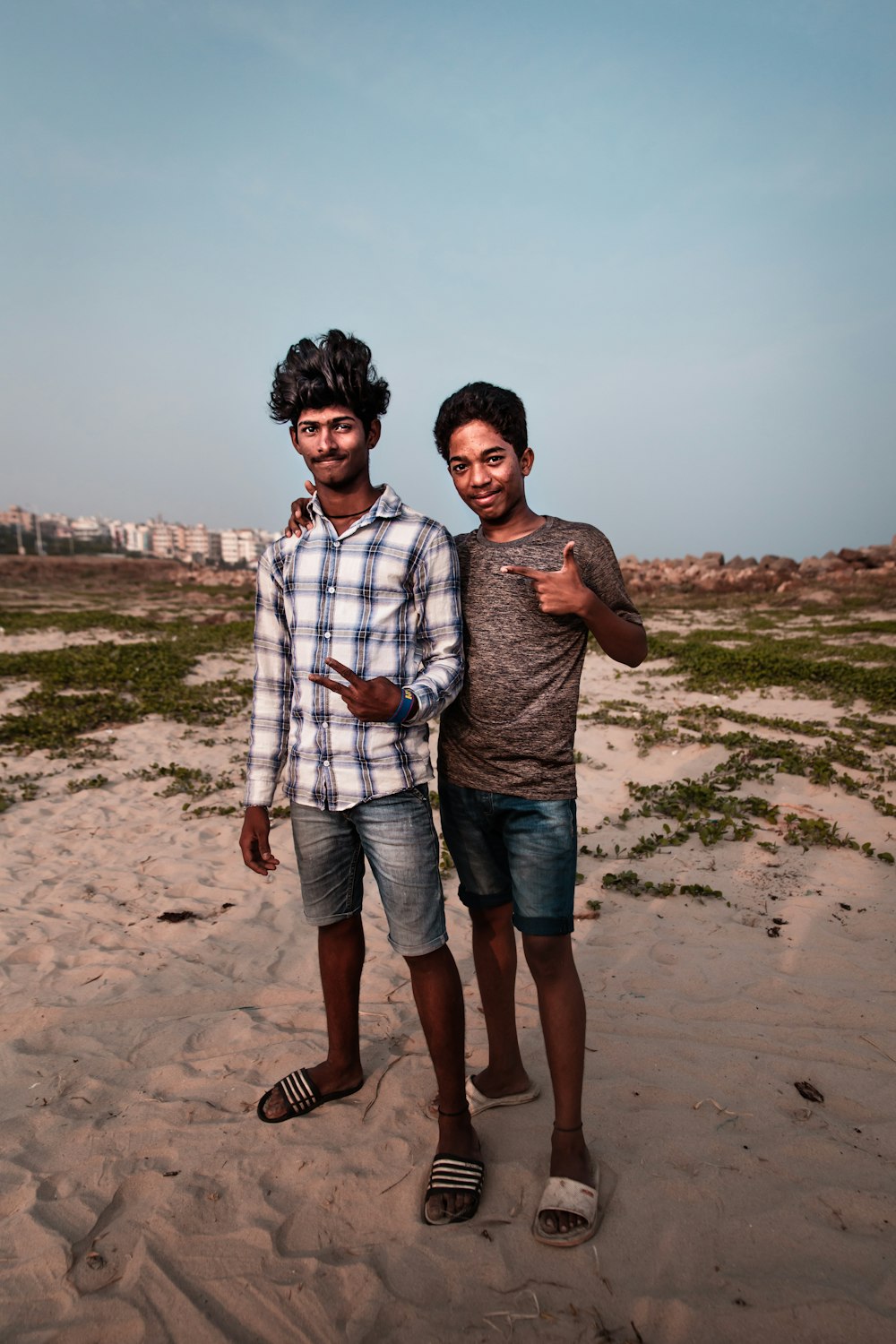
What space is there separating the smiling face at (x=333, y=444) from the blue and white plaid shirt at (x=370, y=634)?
124 millimetres

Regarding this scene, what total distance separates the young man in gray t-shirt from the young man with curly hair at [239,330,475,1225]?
0.15 metres

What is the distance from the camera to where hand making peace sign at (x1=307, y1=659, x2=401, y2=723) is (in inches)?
86.3

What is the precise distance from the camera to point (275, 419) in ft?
8.55

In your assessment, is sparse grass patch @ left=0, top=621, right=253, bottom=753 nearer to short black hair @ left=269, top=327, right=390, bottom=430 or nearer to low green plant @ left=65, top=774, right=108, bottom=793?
low green plant @ left=65, top=774, right=108, bottom=793

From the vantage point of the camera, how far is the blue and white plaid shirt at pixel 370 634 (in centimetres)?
236

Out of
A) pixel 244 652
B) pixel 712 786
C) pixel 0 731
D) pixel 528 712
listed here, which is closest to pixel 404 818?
pixel 528 712

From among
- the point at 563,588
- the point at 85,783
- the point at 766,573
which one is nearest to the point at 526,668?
the point at 563,588

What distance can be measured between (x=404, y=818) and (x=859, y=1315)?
178 centimetres

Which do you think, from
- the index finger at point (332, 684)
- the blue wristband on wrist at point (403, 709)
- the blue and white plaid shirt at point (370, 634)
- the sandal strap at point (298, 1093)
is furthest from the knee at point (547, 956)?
the sandal strap at point (298, 1093)

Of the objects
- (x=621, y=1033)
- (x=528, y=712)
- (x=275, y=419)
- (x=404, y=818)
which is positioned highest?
(x=275, y=419)

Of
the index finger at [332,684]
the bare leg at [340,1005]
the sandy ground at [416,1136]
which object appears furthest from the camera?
the bare leg at [340,1005]

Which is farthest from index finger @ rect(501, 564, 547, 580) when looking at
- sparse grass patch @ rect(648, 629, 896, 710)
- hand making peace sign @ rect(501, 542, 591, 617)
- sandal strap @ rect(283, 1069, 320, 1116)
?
sparse grass patch @ rect(648, 629, 896, 710)

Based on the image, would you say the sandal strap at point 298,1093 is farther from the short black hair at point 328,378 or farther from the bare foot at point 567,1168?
the short black hair at point 328,378

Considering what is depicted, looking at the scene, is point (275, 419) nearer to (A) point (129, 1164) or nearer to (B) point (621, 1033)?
(A) point (129, 1164)
